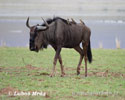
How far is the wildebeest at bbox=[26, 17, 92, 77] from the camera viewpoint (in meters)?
15.8

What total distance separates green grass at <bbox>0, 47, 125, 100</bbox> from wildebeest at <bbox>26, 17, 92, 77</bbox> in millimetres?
857

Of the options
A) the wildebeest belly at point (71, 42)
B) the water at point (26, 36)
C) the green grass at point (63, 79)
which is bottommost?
the green grass at point (63, 79)

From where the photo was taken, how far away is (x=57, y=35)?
625 inches

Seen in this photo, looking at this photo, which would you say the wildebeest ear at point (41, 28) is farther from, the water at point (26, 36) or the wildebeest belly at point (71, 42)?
the water at point (26, 36)

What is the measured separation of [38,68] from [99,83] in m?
4.58

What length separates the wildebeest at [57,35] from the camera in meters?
15.8

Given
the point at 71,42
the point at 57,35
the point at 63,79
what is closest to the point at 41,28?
the point at 57,35

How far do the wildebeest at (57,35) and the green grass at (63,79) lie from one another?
0.86 m

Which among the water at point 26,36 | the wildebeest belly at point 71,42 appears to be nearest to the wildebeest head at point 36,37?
the wildebeest belly at point 71,42

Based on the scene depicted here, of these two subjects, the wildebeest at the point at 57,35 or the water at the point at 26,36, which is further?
the water at the point at 26,36

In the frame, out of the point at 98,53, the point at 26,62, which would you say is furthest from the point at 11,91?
the point at 98,53

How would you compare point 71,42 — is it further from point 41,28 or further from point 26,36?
point 26,36

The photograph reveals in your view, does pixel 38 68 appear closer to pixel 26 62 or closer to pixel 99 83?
pixel 26 62

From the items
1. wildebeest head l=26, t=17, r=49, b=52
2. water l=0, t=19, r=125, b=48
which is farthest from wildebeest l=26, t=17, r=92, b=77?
water l=0, t=19, r=125, b=48
